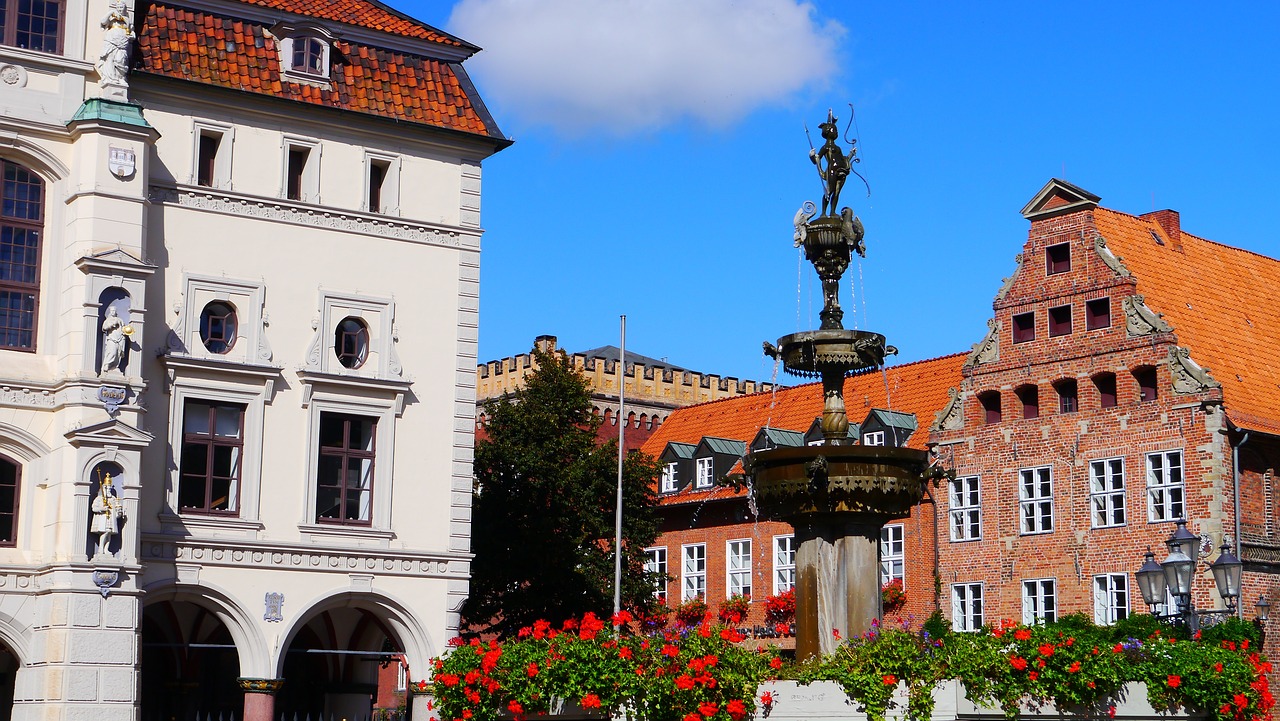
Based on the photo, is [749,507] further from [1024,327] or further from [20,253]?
[20,253]

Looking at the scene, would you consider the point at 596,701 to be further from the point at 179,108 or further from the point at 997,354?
the point at 997,354

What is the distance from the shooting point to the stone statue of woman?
2759 centimetres

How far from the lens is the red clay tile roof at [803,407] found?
50.4 metres

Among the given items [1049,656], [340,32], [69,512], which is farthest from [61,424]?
[1049,656]

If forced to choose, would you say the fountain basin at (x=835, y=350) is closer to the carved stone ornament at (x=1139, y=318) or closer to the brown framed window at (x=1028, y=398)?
the carved stone ornament at (x=1139, y=318)

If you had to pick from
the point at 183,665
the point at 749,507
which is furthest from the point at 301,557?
the point at 749,507

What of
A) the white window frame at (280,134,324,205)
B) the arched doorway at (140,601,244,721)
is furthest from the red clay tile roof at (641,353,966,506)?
the white window frame at (280,134,324,205)

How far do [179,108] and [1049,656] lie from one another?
59.9ft

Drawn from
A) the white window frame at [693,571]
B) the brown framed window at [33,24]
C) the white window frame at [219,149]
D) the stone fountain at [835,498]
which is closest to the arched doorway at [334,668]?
the white window frame at [219,149]

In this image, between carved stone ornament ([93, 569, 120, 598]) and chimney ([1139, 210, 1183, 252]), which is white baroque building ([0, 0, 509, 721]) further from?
chimney ([1139, 210, 1183, 252])

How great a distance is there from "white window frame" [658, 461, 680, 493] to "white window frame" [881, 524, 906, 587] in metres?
9.91

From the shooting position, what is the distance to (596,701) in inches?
742

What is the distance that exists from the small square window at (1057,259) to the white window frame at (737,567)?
12.2 meters

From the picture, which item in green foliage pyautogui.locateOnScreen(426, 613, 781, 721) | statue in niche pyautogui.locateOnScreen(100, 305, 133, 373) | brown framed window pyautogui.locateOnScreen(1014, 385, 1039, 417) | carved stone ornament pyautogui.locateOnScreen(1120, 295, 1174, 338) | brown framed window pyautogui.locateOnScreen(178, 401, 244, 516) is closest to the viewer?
green foliage pyautogui.locateOnScreen(426, 613, 781, 721)
